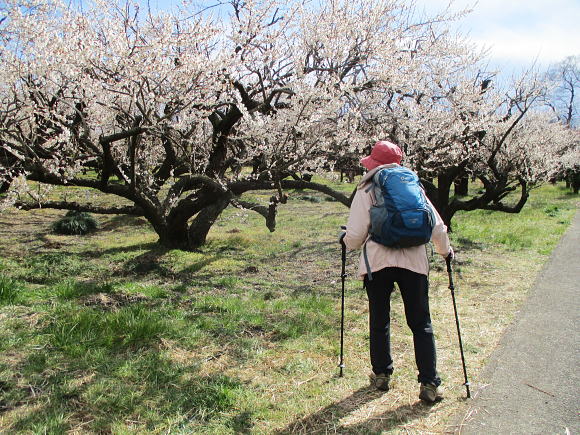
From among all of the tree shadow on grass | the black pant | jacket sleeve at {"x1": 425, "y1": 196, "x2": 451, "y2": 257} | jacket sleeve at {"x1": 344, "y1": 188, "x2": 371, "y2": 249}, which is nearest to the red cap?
jacket sleeve at {"x1": 344, "y1": 188, "x2": 371, "y2": 249}

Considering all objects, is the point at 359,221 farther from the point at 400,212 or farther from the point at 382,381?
the point at 382,381

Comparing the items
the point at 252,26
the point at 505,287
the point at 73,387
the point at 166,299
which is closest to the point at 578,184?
the point at 505,287

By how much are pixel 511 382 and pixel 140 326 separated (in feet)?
11.3

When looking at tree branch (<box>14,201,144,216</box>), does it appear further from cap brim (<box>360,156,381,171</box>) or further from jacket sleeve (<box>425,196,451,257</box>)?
jacket sleeve (<box>425,196,451,257</box>)

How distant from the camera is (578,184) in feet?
96.6

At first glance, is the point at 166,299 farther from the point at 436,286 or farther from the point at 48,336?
the point at 436,286

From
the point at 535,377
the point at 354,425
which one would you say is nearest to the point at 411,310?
the point at 354,425

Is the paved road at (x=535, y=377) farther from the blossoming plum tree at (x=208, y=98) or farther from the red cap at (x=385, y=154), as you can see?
the blossoming plum tree at (x=208, y=98)

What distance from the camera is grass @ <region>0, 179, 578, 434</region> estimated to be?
10.1 feet

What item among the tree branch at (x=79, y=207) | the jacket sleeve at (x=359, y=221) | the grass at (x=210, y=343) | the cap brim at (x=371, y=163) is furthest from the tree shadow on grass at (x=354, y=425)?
the tree branch at (x=79, y=207)

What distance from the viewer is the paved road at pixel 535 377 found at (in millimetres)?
3119

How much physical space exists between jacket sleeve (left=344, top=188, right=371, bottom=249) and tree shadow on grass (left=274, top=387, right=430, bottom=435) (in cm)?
121

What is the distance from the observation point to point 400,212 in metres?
→ 3.15

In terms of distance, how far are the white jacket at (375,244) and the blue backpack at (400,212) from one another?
7 centimetres
